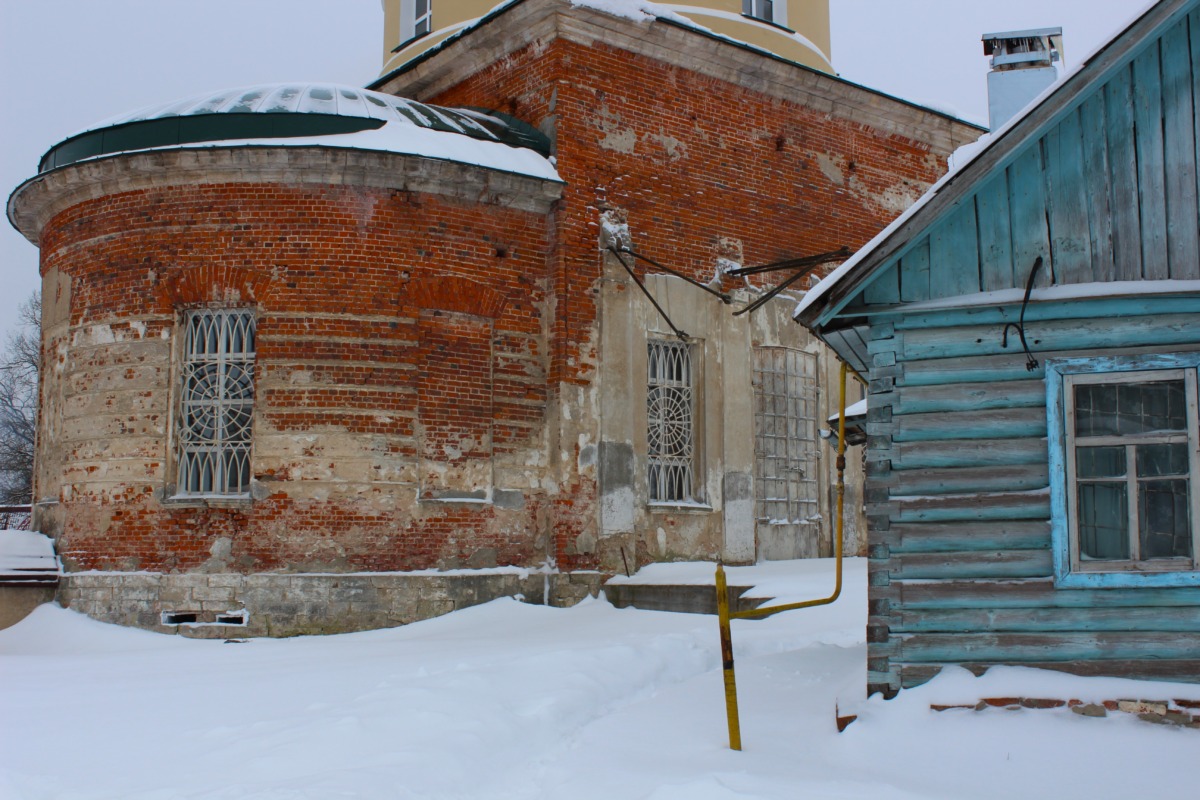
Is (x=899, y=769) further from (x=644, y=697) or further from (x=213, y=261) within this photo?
(x=213, y=261)

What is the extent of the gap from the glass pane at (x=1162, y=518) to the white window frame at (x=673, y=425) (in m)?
7.61

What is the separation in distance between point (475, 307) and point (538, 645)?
4391 millimetres

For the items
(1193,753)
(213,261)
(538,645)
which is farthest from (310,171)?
(1193,753)

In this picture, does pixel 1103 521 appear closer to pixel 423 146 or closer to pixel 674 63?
pixel 423 146

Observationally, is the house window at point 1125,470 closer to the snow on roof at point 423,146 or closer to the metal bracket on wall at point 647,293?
the metal bracket on wall at point 647,293

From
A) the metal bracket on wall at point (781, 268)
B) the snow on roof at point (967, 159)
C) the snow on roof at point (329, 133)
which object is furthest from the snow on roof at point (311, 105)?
the snow on roof at point (967, 159)

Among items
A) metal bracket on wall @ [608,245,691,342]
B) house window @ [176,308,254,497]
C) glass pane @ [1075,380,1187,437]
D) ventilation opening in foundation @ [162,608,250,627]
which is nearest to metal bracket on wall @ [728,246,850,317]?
metal bracket on wall @ [608,245,691,342]

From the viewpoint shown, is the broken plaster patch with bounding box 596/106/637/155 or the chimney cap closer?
the chimney cap

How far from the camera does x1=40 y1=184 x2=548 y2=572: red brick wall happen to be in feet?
42.0

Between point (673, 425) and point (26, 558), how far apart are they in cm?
740

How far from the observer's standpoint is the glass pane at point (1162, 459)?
24.1 feet

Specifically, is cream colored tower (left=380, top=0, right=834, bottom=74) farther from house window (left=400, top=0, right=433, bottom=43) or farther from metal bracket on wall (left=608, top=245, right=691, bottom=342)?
metal bracket on wall (left=608, top=245, right=691, bottom=342)

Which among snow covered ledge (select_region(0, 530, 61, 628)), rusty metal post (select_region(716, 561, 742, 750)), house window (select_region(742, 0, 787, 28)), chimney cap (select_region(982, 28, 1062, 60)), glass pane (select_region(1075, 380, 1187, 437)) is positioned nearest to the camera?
Answer: rusty metal post (select_region(716, 561, 742, 750))

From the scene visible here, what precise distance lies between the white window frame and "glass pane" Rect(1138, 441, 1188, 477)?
25.0 ft
